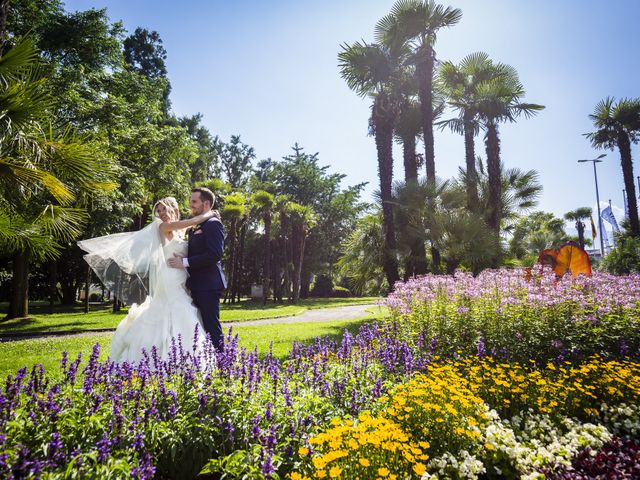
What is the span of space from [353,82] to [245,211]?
13778 mm

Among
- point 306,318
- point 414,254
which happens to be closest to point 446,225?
point 414,254

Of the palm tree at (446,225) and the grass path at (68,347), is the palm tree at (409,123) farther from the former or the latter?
the grass path at (68,347)

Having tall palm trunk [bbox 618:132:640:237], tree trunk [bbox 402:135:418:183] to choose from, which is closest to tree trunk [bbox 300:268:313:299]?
tree trunk [bbox 402:135:418:183]

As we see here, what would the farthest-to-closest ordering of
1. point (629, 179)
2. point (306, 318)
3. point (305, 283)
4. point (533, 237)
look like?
point (305, 283) → point (533, 237) → point (629, 179) → point (306, 318)

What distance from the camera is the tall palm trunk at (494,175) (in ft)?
52.5

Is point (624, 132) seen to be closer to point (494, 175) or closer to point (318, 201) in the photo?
point (494, 175)

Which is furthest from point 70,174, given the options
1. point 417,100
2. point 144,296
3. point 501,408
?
point 417,100

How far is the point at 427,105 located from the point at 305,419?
14897 mm

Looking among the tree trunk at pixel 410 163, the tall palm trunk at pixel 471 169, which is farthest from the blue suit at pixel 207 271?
the tall palm trunk at pixel 471 169

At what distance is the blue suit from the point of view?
4508 mm

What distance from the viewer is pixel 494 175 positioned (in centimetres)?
1669

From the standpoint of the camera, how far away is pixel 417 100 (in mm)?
18594

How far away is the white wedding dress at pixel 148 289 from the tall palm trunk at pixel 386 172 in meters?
9.45

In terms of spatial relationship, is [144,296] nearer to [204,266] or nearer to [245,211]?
[204,266]
